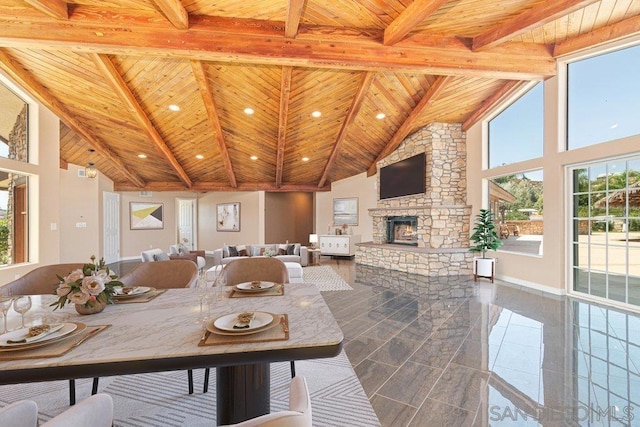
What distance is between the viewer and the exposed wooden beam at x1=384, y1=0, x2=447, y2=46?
296 centimetres

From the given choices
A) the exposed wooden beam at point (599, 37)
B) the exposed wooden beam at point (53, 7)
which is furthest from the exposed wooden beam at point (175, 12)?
the exposed wooden beam at point (599, 37)

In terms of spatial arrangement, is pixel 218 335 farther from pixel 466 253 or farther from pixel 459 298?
pixel 466 253

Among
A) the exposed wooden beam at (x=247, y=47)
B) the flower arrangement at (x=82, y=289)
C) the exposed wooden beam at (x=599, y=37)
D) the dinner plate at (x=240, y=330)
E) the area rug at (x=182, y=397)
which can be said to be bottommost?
the area rug at (x=182, y=397)

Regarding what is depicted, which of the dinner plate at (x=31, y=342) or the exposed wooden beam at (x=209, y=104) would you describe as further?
the exposed wooden beam at (x=209, y=104)

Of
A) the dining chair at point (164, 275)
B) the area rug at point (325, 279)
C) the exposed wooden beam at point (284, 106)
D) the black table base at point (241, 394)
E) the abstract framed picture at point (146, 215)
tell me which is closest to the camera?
the black table base at point (241, 394)

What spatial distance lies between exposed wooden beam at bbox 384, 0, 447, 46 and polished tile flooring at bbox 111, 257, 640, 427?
10.7 ft

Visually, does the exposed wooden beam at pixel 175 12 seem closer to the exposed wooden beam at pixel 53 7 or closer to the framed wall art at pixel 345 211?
the exposed wooden beam at pixel 53 7

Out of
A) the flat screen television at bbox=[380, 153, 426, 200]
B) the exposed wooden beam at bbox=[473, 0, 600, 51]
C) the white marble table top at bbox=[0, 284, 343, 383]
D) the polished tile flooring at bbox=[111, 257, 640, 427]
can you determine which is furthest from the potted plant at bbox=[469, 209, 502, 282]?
the white marble table top at bbox=[0, 284, 343, 383]

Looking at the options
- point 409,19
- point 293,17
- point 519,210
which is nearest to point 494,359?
point 409,19

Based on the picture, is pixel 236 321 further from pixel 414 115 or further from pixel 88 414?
pixel 414 115

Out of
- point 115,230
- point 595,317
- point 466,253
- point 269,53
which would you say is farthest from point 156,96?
point 595,317

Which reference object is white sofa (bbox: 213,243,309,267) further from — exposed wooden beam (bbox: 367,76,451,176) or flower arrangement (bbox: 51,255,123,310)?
flower arrangement (bbox: 51,255,123,310)

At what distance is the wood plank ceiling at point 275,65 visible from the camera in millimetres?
3393

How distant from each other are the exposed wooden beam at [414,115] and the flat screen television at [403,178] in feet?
1.35
